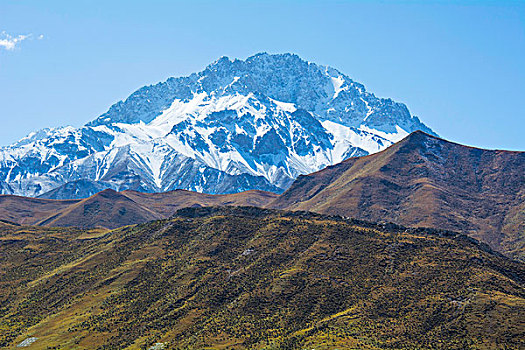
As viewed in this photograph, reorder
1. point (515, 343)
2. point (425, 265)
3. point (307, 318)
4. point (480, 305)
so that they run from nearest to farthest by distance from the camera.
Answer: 1. point (515, 343)
2. point (480, 305)
3. point (307, 318)
4. point (425, 265)

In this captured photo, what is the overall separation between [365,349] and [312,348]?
1394 centimetres

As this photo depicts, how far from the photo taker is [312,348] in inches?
6083

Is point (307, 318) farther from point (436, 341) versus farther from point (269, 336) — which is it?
point (436, 341)

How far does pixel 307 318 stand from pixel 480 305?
50.4 metres

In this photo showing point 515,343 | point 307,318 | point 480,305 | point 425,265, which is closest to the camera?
point 515,343

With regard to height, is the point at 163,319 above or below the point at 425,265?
below

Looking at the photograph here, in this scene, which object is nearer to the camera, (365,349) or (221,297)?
(365,349)

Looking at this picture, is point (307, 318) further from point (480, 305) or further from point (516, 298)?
point (516, 298)

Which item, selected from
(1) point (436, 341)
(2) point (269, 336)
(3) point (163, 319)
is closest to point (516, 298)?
(1) point (436, 341)

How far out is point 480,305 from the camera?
165 m

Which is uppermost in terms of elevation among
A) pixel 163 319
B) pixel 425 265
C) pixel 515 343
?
pixel 425 265

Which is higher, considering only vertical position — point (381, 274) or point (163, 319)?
point (381, 274)

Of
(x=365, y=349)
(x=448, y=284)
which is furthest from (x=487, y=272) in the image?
(x=365, y=349)

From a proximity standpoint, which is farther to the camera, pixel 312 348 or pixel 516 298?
pixel 516 298
